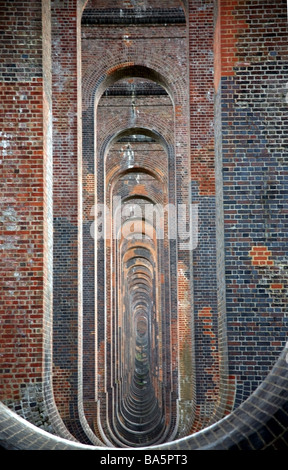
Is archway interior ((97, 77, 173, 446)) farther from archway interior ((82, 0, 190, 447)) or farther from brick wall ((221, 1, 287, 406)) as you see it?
brick wall ((221, 1, 287, 406))

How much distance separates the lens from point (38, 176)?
7.67m

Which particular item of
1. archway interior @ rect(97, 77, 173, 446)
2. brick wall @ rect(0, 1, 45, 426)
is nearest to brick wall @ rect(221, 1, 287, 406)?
brick wall @ rect(0, 1, 45, 426)

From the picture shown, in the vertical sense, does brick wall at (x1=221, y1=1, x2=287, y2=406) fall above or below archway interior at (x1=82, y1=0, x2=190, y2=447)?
below

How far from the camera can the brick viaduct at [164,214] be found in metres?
7.50

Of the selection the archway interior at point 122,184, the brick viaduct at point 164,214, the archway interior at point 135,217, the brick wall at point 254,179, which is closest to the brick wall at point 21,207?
the brick viaduct at point 164,214

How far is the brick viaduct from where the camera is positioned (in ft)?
24.6

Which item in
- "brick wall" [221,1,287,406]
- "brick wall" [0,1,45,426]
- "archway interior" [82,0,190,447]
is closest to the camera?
"brick wall" [0,1,45,426]

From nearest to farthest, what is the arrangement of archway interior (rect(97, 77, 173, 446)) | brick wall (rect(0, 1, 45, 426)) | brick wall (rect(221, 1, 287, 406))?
brick wall (rect(0, 1, 45, 426)), brick wall (rect(221, 1, 287, 406)), archway interior (rect(97, 77, 173, 446))

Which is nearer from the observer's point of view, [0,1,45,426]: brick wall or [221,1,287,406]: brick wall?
[0,1,45,426]: brick wall

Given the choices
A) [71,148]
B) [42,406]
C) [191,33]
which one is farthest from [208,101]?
[42,406]

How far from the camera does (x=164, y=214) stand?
78.5 feet

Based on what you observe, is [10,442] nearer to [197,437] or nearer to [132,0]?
[197,437]

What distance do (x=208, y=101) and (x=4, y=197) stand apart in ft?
21.7

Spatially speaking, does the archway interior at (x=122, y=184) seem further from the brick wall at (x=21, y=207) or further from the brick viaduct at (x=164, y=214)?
the brick wall at (x=21, y=207)
